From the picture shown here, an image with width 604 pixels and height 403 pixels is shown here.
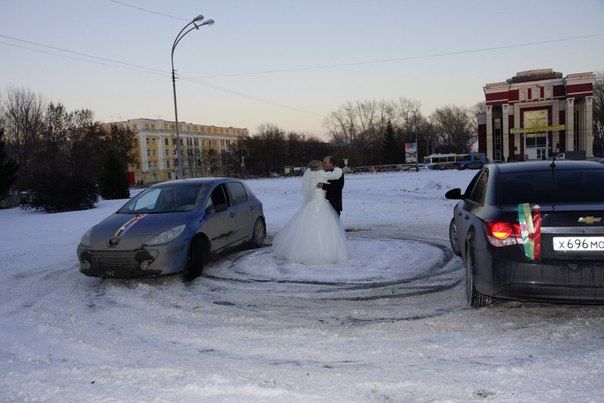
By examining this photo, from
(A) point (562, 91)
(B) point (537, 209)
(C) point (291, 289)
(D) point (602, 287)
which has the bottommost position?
(C) point (291, 289)

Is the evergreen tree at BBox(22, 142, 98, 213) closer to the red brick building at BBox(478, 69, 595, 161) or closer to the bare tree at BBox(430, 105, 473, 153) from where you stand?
the red brick building at BBox(478, 69, 595, 161)

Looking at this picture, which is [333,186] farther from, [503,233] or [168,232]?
[503,233]

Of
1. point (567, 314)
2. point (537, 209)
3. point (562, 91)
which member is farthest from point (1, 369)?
point (562, 91)

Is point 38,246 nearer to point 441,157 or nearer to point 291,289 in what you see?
point 291,289

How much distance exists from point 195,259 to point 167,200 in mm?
1592

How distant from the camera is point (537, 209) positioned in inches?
177

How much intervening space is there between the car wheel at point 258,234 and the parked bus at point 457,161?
58032 millimetres

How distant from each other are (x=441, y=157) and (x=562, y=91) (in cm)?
1915

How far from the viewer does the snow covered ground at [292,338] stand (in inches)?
138

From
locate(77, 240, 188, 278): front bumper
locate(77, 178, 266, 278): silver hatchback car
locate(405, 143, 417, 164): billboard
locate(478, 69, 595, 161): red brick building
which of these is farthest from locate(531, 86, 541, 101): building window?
locate(77, 240, 188, 278): front bumper

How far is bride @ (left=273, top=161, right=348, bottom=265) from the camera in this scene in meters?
7.91

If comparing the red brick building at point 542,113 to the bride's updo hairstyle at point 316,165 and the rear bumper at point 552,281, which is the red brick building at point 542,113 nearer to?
the bride's updo hairstyle at point 316,165

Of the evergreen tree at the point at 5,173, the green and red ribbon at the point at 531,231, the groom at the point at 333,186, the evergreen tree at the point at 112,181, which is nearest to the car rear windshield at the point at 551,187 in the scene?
the green and red ribbon at the point at 531,231

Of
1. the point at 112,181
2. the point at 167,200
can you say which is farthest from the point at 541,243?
the point at 112,181
